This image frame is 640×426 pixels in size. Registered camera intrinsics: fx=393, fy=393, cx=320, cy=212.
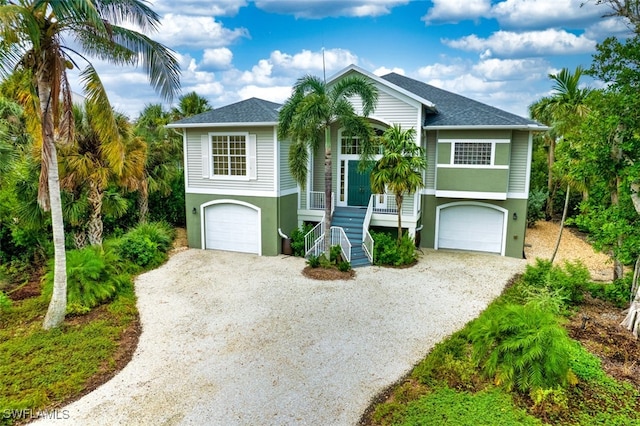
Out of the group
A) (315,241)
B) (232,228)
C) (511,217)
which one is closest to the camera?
(315,241)

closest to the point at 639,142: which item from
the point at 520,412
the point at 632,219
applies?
the point at 632,219

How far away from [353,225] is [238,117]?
19.7 feet

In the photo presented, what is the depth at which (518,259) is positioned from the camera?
15.2m

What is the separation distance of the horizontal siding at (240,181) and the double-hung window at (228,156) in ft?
0.62

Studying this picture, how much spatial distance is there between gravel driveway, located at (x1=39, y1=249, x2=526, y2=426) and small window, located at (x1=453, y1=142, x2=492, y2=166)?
388cm

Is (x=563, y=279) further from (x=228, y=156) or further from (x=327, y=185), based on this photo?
(x=228, y=156)

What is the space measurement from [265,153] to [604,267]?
1347 cm

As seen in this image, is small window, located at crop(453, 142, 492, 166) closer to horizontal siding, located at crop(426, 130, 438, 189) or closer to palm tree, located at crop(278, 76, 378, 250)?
horizontal siding, located at crop(426, 130, 438, 189)

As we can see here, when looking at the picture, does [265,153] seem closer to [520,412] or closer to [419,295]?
[419,295]

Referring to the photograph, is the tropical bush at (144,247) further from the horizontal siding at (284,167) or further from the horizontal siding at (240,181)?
the horizontal siding at (284,167)

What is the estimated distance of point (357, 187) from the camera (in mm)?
16547

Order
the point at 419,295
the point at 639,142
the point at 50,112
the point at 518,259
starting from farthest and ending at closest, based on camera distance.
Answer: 1. the point at 518,259
2. the point at 419,295
3. the point at 639,142
4. the point at 50,112

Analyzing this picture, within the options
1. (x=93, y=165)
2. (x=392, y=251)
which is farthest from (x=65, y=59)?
(x=392, y=251)

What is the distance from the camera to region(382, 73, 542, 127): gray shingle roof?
1425 centimetres
